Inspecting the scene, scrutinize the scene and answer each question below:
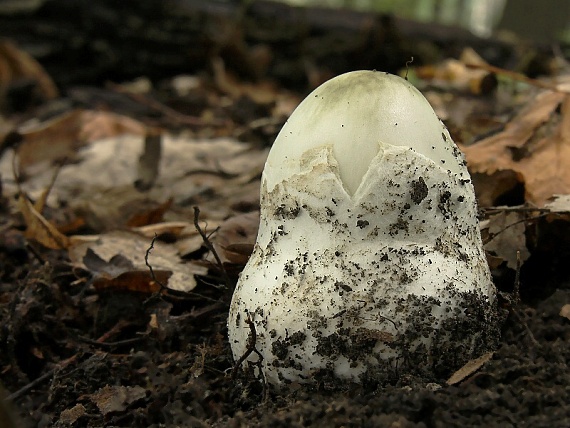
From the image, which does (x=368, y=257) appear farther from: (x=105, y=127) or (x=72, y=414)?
(x=105, y=127)

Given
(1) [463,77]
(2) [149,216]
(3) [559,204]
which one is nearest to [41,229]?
(2) [149,216]

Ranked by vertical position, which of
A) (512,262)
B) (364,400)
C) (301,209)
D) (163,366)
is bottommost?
(163,366)

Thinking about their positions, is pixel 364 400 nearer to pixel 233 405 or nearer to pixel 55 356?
pixel 233 405

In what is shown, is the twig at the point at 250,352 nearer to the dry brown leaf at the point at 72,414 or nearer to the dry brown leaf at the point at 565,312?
the dry brown leaf at the point at 72,414

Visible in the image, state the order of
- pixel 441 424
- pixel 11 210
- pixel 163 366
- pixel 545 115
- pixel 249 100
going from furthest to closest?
pixel 249 100, pixel 11 210, pixel 545 115, pixel 163 366, pixel 441 424

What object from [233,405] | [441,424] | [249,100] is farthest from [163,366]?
[249,100]

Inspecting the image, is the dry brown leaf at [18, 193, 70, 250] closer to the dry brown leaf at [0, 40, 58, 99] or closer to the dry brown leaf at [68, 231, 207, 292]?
the dry brown leaf at [68, 231, 207, 292]

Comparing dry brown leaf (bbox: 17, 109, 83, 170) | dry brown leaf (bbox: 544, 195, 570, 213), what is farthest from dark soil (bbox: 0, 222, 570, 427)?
dry brown leaf (bbox: 17, 109, 83, 170)
